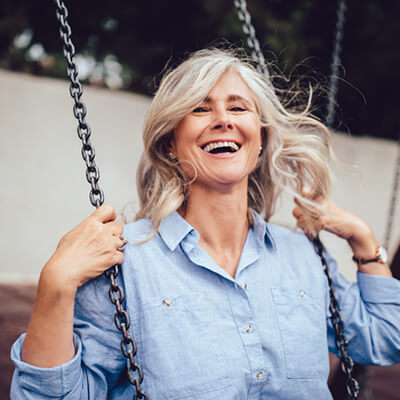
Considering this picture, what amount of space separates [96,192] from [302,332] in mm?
777

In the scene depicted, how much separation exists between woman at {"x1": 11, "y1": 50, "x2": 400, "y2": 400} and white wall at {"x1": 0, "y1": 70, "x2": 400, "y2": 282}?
10.7 ft

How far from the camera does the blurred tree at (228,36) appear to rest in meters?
4.91

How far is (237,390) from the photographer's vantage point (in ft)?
4.26

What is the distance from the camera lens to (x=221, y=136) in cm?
150

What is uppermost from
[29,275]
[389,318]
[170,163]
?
[170,163]

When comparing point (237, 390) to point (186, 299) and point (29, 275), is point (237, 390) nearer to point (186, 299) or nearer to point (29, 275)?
point (186, 299)

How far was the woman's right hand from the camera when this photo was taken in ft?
3.94

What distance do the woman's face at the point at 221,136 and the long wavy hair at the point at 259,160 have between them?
0.12 ft

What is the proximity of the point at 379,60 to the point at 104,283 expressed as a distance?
4768 millimetres

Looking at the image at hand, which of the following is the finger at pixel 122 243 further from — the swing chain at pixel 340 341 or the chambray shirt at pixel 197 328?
the swing chain at pixel 340 341

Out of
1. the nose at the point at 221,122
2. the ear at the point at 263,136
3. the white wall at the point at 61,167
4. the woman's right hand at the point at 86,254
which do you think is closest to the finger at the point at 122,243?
the woman's right hand at the point at 86,254

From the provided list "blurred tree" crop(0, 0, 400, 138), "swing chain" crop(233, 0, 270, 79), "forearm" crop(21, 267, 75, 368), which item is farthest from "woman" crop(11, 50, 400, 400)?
"blurred tree" crop(0, 0, 400, 138)

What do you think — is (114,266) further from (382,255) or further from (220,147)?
(382,255)

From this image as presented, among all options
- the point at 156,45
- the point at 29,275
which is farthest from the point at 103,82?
the point at 29,275
